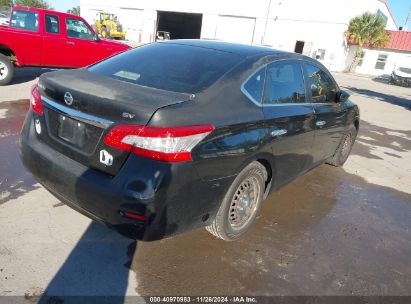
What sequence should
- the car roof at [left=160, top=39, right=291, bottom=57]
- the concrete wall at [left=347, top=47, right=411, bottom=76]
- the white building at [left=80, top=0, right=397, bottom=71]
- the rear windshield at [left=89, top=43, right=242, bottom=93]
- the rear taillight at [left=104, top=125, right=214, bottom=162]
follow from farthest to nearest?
the concrete wall at [left=347, top=47, right=411, bottom=76] → the white building at [left=80, top=0, right=397, bottom=71] → the car roof at [left=160, top=39, right=291, bottom=57] → the rear windshield at [left=89, top=43, right=242, bottom=93] → the rear taillight at [left=104, top=125, right=214, bottom=162]

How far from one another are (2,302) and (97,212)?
33.0 inches

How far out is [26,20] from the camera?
9.21 m

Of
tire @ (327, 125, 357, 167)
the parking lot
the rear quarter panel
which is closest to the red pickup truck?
the parking lot

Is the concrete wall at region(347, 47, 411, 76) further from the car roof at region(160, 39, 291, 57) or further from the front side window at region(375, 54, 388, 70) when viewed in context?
the car roof at region(160, 39, 291, 57)

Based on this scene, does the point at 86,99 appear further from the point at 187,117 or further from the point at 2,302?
the point at 2,302

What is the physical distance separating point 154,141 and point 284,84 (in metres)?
1.82

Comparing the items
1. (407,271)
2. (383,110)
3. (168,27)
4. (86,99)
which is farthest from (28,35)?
(168,27)

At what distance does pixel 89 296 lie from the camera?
2633mm

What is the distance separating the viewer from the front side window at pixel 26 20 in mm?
9172

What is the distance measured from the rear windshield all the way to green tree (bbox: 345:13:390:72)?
119ft

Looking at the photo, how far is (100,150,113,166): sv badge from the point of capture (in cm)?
257

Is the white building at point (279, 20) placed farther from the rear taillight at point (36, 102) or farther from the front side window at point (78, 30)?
the rear taillight at point (36, 102)

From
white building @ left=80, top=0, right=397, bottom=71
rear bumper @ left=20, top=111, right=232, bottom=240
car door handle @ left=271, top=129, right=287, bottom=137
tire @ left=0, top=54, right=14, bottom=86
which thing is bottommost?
tire @ left=0, top=54, right=14, bottom=86

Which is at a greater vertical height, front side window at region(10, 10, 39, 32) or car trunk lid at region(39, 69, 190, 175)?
front side window at region(10, 10, 39, 32)
